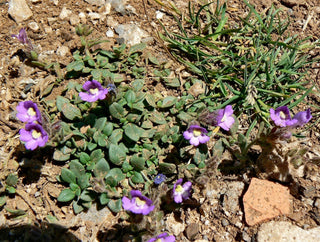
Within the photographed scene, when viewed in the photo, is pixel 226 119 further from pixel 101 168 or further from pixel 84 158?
pixel 84 158

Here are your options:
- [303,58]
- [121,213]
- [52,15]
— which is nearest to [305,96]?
[303,58]

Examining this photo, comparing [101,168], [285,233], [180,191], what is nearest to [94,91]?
[101,168]

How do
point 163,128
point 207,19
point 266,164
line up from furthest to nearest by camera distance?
point 207,19 → point 163,128 → point 266,164

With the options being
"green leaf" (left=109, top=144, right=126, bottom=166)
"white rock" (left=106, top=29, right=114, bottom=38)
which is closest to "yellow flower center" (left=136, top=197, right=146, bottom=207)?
"green leaf" (left=109, top=144, right=126, bottom=166)

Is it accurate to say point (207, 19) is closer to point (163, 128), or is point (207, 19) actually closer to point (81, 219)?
point (163, 128)

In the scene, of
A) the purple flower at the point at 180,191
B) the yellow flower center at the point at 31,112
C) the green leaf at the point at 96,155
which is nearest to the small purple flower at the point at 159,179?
the purple flower at the point at 180,191

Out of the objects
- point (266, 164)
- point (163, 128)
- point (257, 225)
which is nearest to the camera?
point (257, 225)
